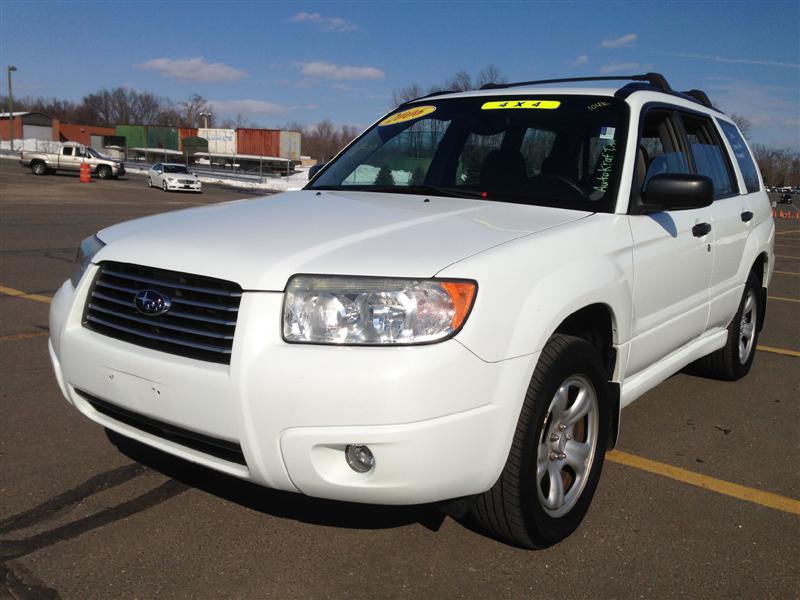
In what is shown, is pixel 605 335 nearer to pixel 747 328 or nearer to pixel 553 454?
pixel 553 454

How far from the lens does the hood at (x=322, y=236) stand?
2539mm

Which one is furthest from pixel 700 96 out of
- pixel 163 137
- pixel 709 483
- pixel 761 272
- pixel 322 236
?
pixel 163 137

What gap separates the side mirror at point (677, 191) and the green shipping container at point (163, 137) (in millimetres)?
76277

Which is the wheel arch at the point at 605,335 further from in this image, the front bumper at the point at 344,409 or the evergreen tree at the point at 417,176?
the evergreen tree at the point at 417,176

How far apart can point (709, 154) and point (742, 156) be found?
2.64 feet

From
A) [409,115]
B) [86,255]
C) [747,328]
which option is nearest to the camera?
[86,255]

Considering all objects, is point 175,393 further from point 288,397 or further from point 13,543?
point 13,543

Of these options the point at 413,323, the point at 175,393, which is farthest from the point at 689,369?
the point at 175,393

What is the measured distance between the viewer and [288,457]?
2.46 m

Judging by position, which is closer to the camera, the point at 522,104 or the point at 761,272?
the point at 522,104

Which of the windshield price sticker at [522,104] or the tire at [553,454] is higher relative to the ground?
the windshield price sticker at [522,104]

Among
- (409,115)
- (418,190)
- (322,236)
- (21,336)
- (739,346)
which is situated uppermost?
(409,115)

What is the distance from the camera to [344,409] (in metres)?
2.38

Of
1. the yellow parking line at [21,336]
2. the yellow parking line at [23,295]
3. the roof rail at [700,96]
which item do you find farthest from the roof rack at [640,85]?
the yellow parking line at [23,295]
